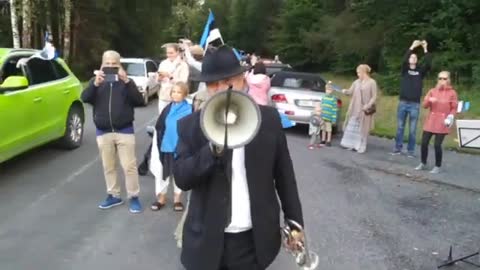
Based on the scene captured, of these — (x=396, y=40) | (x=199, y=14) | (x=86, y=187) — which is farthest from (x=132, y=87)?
(x=199, y=14)

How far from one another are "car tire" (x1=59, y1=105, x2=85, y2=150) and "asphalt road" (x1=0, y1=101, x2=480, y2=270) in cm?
49

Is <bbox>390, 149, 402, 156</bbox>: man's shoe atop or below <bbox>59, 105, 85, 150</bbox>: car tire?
below

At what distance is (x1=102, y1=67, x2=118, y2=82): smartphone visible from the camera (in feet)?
20.6

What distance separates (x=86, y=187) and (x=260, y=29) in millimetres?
56249

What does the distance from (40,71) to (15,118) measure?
1.57 m

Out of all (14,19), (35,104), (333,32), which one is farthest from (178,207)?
(333,32)

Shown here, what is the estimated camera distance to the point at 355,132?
11.7 m

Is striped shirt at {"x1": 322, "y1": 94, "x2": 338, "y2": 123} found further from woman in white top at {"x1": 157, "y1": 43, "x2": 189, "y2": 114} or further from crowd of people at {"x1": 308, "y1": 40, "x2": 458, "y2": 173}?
woman in white top at {"x1": 157, "y1": 43, "x2": 189, "y2": 114}

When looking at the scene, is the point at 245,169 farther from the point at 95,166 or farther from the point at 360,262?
the point at 95,166

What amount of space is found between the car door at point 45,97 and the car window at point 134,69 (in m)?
11.1

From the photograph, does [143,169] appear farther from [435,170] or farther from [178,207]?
[435,170]

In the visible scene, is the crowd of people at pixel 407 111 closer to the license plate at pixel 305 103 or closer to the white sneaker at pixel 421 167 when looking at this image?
the white sneaker at pixel 421 167

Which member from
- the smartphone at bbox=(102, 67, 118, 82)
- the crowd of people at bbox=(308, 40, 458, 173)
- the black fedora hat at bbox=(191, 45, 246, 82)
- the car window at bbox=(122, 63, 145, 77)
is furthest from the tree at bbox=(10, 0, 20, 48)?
the black fedora hat at bbox=(191, 45, 246, 82)

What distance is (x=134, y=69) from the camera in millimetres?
20922
